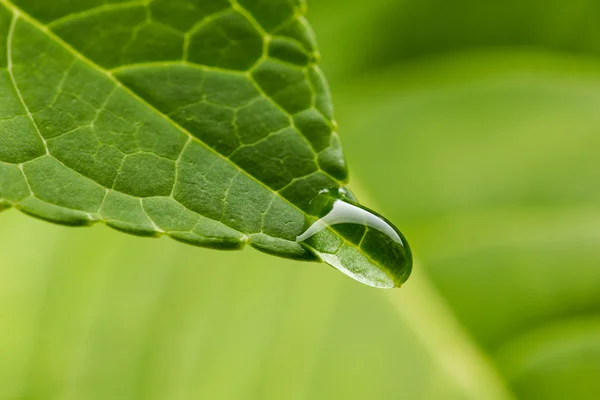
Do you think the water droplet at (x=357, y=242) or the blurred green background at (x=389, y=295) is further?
the blurred green background at (x=389, y=295)

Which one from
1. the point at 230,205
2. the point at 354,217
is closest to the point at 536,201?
the point at 354,217

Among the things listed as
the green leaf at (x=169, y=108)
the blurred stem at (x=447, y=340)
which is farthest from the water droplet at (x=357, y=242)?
the blurred stem at (x=447, y=340)

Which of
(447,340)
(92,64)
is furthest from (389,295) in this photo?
(92,64)

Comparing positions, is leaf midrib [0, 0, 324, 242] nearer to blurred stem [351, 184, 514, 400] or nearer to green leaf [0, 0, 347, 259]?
green leaf [0, 0, 347, 259]

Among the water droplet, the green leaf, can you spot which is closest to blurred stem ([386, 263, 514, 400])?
the water droplet

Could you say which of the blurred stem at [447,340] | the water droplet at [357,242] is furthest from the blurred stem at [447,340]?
the water droplet at [357,242]

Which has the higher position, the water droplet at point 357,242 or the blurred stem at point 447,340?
the blurred stem at point 447,340

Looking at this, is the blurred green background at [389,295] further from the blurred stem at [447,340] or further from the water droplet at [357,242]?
the water droplet at [357,242]
